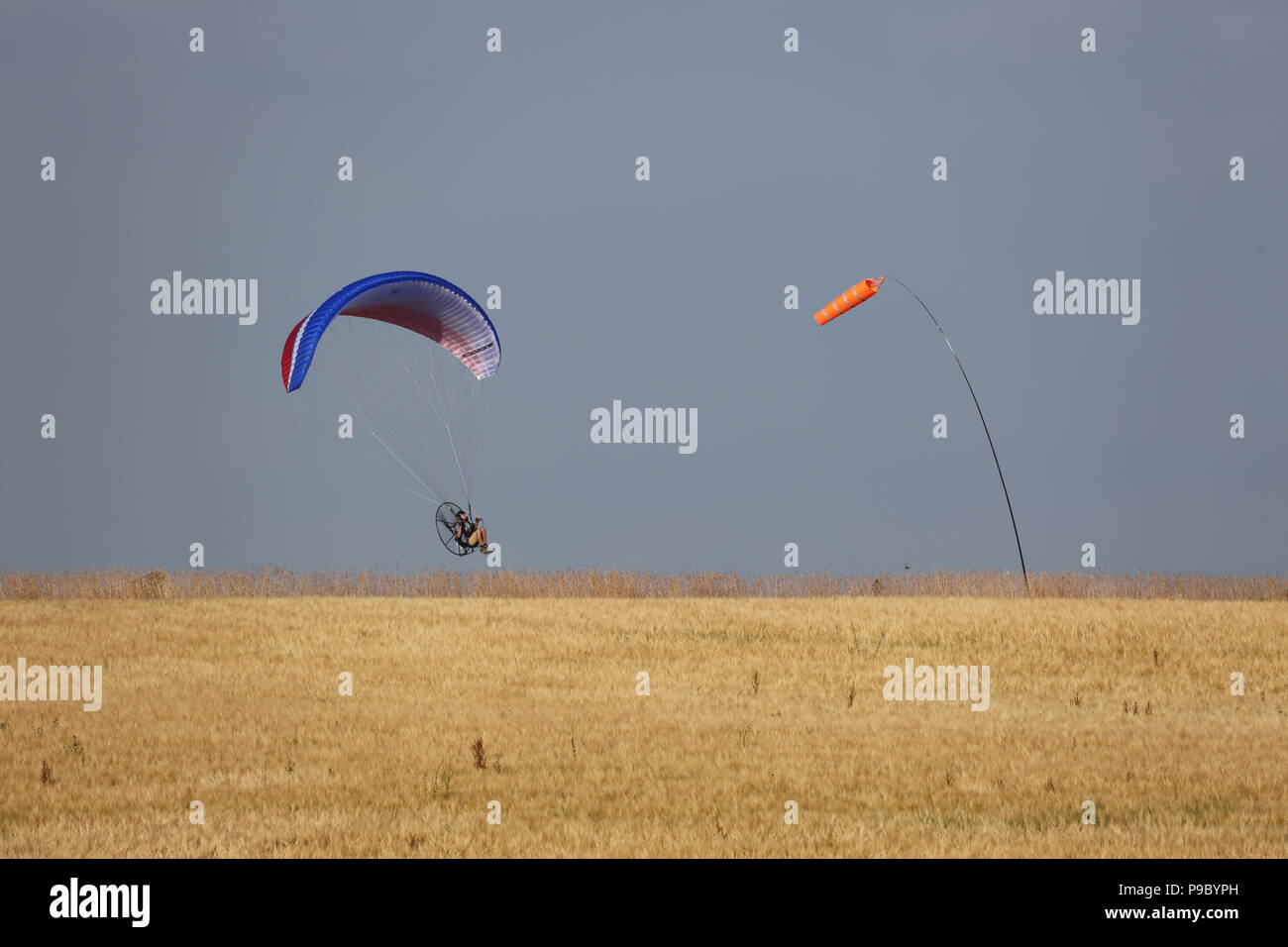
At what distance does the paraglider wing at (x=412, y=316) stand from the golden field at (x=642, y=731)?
249 inches

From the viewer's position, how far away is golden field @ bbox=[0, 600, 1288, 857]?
1444 cm

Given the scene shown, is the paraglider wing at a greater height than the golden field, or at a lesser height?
greater

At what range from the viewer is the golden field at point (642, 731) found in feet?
47.4

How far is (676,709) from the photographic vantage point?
23484mm

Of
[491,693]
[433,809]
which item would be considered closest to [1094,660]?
[491,693]

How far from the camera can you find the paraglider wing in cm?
2745

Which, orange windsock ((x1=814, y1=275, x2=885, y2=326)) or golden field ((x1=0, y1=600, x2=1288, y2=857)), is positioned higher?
orange windsock ((x1=814, y1=275, x2=885, y2=326))

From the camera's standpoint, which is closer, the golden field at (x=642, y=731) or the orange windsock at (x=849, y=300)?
the golden field at (x=642, y=731)

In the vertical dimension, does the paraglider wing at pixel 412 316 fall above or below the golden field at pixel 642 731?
above

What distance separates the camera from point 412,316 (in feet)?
105

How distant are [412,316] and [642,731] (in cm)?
1444

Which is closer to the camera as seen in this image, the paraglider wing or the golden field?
the golden field

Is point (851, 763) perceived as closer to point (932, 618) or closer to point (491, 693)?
point (491, 693)

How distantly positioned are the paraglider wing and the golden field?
633cm
